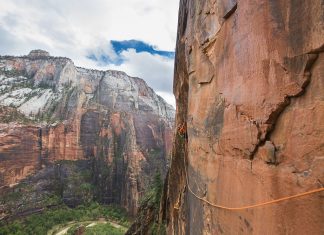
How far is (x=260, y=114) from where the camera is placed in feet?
11.5

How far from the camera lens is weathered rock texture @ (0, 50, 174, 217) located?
4528 cm

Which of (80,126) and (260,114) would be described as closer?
(260,114)

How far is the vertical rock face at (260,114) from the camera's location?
2686 millimetres

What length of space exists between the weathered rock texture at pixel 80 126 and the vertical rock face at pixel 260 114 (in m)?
42.0

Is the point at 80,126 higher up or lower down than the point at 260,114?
higher up

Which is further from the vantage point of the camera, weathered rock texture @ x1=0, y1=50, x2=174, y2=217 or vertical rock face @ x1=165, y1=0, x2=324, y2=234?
weathered rock texture @ x1=0, y1=50, x2=174, y2=217

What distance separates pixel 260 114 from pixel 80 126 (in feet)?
177

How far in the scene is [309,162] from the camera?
2.69 meters

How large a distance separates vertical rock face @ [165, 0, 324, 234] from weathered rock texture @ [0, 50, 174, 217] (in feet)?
138

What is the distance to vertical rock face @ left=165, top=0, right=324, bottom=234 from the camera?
8.81 feet

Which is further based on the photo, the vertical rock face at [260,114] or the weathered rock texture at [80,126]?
the weathered rock texture at [80,126]

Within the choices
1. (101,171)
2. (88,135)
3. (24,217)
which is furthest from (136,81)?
(24,217)

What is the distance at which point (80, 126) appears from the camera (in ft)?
179

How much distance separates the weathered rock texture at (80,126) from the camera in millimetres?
45281
